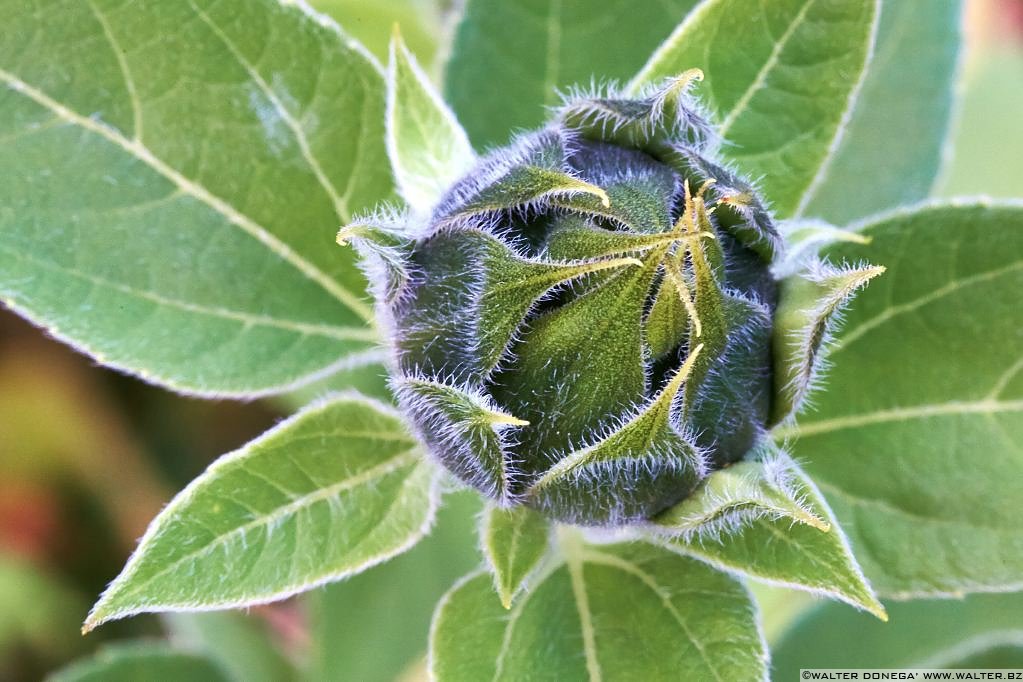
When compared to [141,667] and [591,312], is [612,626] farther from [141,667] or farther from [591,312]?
[141,667]

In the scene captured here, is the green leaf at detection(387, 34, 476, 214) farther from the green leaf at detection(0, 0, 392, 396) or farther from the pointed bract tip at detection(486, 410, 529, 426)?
the pointed bract tip at detection(486, 410, 529, 426)

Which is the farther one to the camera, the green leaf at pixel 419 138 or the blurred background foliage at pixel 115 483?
the blurred background foliage at pixel 115 483

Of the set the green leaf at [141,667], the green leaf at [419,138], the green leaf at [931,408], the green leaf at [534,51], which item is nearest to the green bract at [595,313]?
the green leaf at [419,138]

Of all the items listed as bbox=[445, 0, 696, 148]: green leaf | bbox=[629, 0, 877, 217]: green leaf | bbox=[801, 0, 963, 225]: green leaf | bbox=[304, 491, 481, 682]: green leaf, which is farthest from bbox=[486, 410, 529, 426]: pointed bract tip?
bbox=[304, 491, 481, 682]: green leaf

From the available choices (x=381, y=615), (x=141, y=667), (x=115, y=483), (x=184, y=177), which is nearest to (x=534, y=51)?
(x=184, y=177)

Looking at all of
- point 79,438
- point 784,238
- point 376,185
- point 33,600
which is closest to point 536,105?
point 376,185

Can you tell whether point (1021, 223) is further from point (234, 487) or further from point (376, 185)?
point (234, 487)

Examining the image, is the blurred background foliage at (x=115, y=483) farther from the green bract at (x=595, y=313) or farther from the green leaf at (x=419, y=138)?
the green bract at (x=595, y=313)

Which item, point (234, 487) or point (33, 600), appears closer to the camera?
point (234, 487)
